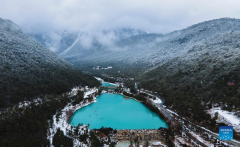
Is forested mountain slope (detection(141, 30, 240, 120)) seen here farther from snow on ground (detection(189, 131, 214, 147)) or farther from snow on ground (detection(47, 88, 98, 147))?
snow on ground (detection(47, 88, 98, 147))

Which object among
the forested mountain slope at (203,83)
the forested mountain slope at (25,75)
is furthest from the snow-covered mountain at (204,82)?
the forested mountain slope at (25,75)

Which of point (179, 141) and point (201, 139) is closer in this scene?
point (201, 139)

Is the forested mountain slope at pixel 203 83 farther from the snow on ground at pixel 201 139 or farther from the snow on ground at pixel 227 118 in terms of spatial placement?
the snow on ground at pixel 201 139

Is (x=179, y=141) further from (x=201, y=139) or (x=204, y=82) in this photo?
(x=204, y=82)

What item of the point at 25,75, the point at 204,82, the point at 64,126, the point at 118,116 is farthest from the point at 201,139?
the point at 25,75

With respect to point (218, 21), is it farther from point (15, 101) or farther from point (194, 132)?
point (15, 101)

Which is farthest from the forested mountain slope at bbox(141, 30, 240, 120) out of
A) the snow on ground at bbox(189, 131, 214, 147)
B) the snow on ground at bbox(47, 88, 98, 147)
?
the snow on ground at bbox(47, 88, 98, 147)

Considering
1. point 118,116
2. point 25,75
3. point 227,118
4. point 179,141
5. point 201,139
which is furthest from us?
point 25,75

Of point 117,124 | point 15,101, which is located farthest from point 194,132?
point 15,101
